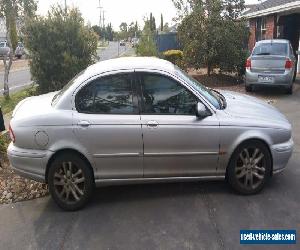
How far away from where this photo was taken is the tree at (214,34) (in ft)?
44.8

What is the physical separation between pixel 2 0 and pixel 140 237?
9890mm

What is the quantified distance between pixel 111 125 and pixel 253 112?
186 cm

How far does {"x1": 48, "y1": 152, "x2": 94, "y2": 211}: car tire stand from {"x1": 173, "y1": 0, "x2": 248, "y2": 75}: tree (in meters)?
10.4

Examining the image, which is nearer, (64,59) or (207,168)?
(207,168)

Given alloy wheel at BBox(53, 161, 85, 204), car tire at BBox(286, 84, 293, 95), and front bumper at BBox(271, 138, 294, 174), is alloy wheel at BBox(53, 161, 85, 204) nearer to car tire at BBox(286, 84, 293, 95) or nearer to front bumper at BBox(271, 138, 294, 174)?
front bumper at BBox(271, 138, 294, 174)

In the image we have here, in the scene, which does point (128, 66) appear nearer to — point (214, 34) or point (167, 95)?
point (167, 95)

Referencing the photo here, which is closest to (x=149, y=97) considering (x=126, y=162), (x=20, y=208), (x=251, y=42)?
(x=126, y=162)

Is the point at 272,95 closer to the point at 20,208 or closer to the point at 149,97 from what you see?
the point at 149,97

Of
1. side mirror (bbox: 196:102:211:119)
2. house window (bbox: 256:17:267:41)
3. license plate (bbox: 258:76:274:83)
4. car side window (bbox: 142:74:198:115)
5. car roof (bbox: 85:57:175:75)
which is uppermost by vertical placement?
house window (bbox: 256:17:267:41)

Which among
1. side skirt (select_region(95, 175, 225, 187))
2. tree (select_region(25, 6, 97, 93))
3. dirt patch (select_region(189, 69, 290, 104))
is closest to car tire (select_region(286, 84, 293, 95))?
dirt patch (select_region(189, 69, 290, 104))

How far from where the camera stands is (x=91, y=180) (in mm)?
4340

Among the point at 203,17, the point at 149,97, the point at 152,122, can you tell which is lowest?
the point at 152,122

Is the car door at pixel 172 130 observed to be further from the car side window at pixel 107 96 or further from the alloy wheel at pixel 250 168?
the alloy wheel at pixel 250 168

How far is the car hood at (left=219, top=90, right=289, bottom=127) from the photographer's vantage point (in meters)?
4.48
